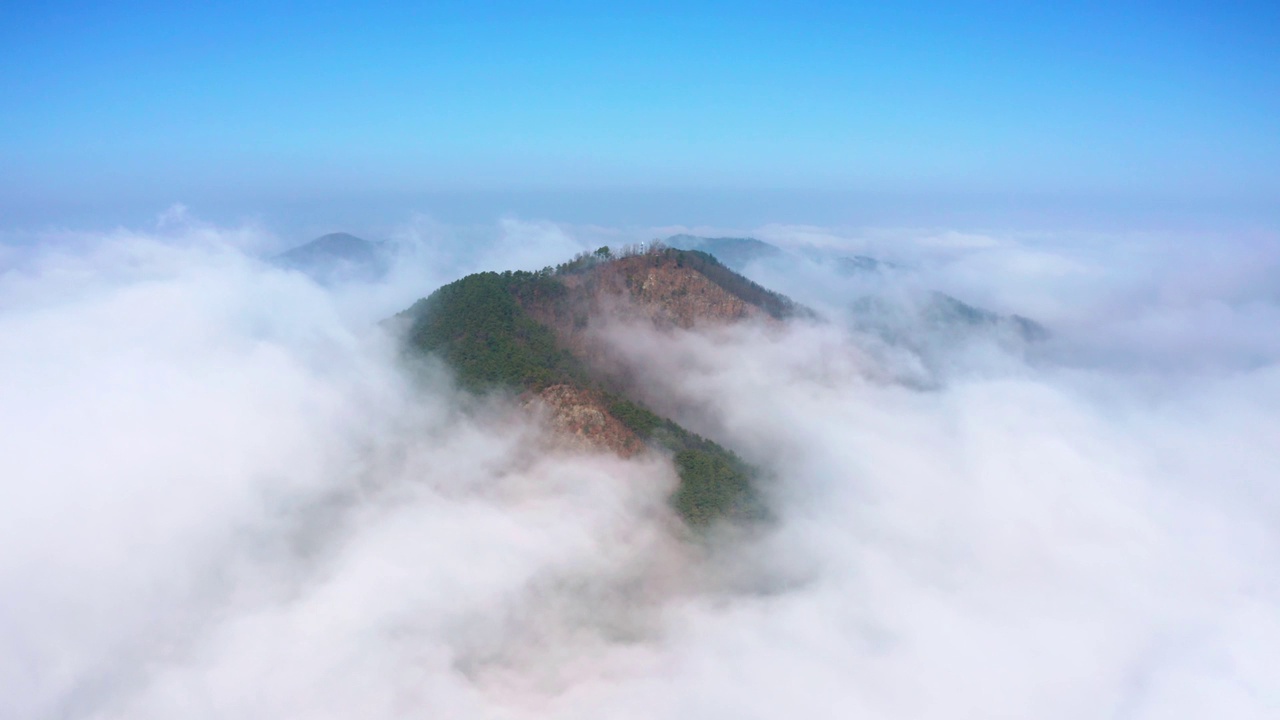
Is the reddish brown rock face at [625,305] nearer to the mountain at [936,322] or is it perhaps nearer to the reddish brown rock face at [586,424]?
the reddish brown rock face at [586,424]

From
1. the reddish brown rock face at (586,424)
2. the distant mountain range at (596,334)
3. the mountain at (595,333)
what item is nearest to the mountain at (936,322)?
the distant mountain range at (596,334)

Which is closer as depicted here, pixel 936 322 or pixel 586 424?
pixel 586 424

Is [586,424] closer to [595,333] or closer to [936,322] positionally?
[595,333]

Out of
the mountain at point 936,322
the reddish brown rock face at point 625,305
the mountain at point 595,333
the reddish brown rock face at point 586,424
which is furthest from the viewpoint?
the mountain at point 936,322

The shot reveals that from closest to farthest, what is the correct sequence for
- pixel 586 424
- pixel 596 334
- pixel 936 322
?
pixel 586 424 < pixel 596 334 < pixel 936 322

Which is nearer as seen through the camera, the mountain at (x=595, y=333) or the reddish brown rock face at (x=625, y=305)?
the mountain at (x=595, y=333)

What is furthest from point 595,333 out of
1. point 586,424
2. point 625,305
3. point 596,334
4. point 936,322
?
point 936,322

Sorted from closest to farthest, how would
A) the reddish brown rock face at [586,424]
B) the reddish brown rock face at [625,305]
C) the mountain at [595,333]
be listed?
the reddish brown rock face at [586,424]
the mountain at [595,333]
the reddish brown rock face at [625,305]

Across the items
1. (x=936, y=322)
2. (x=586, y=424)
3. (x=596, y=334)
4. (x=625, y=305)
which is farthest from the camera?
(x=936, y=322)

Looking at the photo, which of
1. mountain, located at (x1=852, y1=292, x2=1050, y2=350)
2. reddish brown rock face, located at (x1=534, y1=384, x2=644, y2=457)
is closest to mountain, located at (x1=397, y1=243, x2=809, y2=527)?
reddish brown rock face, located at (x1=534, y1=384, x2=644, y2=457)
